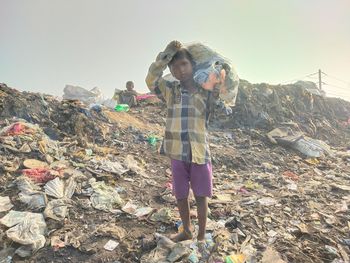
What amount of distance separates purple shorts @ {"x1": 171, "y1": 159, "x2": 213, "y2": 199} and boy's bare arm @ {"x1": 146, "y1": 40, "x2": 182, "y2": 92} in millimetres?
633

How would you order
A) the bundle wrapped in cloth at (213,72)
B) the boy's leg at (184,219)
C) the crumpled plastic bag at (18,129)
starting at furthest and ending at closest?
1. the crumpled plastic bag at (18,129)
2. the boy's leg at (184,219)
3. the bundle wrapped in cloth at (213,72)

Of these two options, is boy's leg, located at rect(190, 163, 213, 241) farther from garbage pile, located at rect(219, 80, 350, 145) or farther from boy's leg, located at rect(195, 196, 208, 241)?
garbage pile, located at rect(219, 80, 350, 145)

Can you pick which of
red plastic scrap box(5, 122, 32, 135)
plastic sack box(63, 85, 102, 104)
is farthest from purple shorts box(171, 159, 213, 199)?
plastic sack box(63, 85, 102, 104)

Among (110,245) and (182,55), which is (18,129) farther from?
(182,55)

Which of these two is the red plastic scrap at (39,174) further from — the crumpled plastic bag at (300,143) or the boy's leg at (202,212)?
the crumpled plastic bag at (300,143)

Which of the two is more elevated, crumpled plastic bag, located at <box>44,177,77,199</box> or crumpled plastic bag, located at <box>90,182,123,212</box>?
crumpled plastic bag, located at <box>44,177,77,199</box>

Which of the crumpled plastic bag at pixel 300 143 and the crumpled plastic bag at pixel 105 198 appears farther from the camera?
the crumpled plastic bag at pixel 300 143

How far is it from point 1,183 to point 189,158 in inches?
91.2

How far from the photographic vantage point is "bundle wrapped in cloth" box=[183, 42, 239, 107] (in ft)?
7.69

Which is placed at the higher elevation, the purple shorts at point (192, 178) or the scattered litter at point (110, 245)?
the purple shorts at point (192, 178)

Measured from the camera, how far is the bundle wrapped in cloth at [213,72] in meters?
2.34

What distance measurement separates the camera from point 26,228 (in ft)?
9.37

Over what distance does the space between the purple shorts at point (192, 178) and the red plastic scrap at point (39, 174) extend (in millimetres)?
1840

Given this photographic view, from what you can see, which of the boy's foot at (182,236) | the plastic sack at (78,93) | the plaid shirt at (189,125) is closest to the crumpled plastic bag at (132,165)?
the boy's foot at (182,236)
